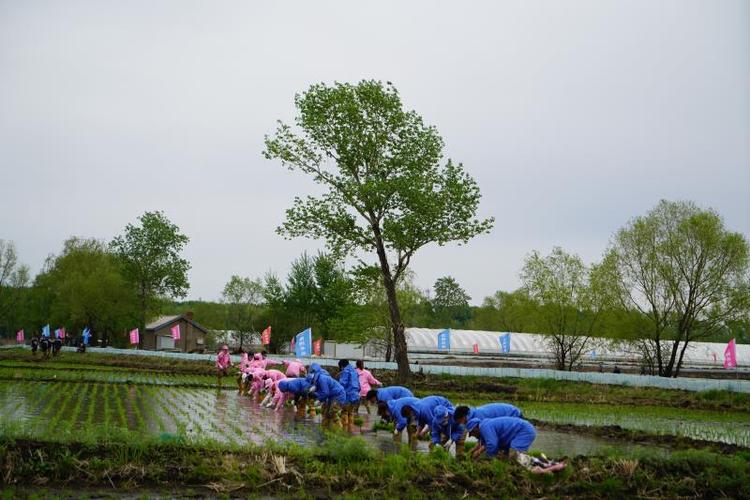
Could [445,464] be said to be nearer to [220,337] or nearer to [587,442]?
[587,442]

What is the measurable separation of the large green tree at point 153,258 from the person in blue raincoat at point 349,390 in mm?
57030

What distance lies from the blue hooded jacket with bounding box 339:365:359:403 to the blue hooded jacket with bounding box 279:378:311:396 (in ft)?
4.01

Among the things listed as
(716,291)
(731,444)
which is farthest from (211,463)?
(716,291)

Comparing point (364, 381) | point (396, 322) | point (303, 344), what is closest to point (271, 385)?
point (364, 381)

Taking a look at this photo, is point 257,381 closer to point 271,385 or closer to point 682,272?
point 271,385

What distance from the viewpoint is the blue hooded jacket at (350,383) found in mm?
18731

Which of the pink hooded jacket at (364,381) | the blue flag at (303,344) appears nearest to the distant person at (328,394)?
the pink hooded jacket at (364,381)

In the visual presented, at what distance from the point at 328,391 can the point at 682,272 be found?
110ft

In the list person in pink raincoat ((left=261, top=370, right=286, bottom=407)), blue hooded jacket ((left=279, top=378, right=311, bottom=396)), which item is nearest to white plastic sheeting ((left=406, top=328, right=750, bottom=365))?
person in pink raincoat ((left=261, top=370, right=286, bottom=407))

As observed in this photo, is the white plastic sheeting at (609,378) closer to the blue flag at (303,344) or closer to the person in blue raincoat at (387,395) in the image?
the blue flag at (303,344)

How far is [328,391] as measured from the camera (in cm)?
1823

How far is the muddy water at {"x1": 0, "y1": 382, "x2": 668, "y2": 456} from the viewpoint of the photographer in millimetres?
14992

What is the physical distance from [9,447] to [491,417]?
27.2ft

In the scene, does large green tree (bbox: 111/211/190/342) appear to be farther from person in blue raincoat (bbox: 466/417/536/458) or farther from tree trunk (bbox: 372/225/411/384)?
person in blue raincoat (bbox: 466/417/536/458)
